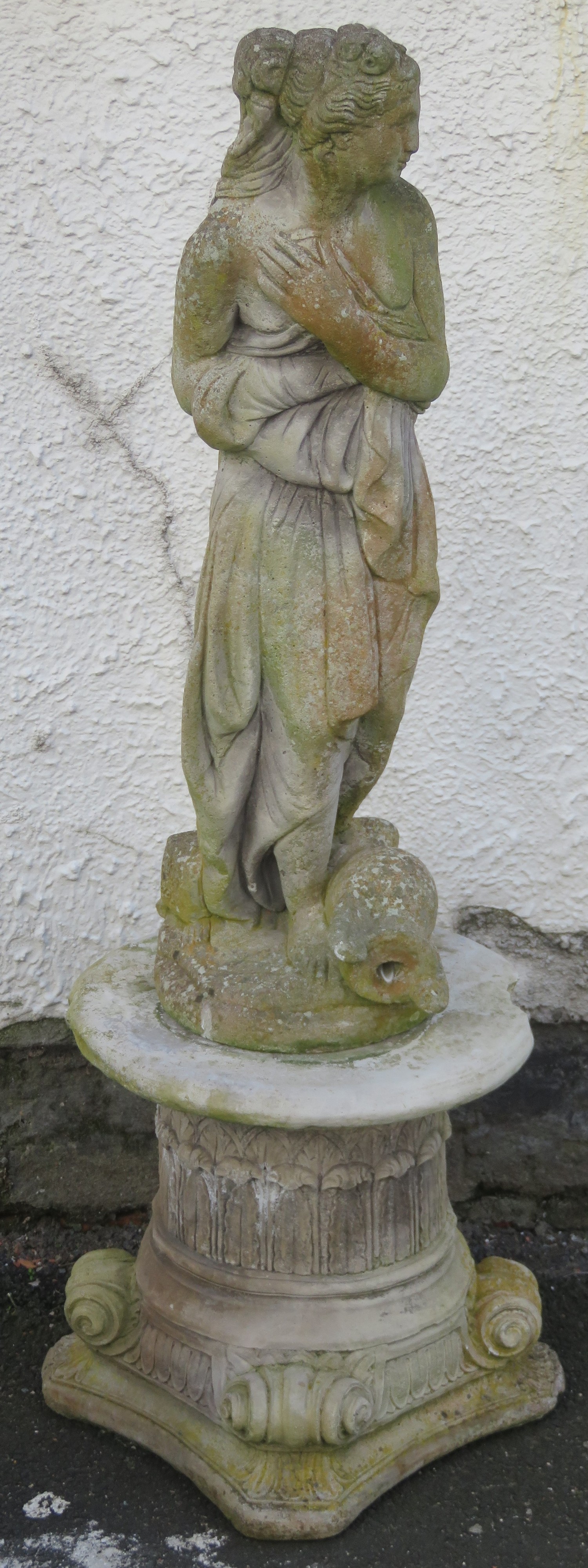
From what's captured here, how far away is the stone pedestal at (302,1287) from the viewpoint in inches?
89.0

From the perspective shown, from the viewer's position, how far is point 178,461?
3115mm

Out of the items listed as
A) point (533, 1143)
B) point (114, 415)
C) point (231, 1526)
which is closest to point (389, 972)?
point (231, 1526)

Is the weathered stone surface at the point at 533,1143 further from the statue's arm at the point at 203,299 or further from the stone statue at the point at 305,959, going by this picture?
the statue's arm at the point at 203,299

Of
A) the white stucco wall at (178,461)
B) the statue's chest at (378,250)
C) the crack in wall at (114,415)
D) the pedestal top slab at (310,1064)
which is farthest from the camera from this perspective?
the crack in wall at (114,415)

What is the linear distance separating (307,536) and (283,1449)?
155 centimetres

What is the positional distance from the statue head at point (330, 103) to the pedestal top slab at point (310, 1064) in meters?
1.39

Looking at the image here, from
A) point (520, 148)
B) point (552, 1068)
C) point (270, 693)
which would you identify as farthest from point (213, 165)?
point (552, 1068)

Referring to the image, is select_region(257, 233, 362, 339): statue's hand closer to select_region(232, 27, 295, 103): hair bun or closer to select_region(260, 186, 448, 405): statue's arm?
select_region(260, 186, 448, 405): statue's arm

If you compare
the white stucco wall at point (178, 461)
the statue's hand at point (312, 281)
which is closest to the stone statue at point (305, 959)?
the statue's hand at point (312, 281)

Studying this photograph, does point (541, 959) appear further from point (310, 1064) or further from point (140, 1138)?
point (310, 1064)

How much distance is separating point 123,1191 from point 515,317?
2313 millimetres

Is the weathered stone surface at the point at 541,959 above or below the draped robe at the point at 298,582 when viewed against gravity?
below

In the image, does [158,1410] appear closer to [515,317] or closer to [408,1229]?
[408,1229]

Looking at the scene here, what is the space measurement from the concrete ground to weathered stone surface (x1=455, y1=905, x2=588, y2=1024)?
0.82m
